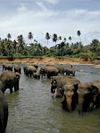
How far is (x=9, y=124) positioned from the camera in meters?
6.51

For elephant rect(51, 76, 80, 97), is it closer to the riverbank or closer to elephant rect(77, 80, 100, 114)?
elephant rect(77, 80, 100, 114)

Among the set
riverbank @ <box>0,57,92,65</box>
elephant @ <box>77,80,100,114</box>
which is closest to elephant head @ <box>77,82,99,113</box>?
elephant @ <box>77,80,100,114</box>

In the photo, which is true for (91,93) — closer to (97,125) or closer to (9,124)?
(97,125)

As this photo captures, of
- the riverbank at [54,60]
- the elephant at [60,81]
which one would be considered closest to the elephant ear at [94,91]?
the elephant at [60,81]

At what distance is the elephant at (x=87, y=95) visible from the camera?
714 cm

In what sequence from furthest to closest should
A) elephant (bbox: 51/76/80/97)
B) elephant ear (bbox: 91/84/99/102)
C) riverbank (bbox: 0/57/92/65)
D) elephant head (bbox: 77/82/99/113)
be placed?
1. riverbank (bbox: 0/57/92/65)
2. elephant (bbox: 51/76/80/97)
3. elephant ear (bbox: 91/84/99/102)
4. elephant head (bbox: 77/82/99/113)

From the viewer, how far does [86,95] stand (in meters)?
7.30

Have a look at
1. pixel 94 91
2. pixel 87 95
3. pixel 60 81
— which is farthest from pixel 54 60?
pixel 87 95

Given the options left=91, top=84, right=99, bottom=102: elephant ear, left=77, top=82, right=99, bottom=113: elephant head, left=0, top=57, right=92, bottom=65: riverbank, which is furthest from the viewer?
left=0, top=57, right=92, bottom=65: riverbank

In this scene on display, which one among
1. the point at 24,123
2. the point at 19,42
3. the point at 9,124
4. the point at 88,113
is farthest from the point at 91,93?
the point at 19,42

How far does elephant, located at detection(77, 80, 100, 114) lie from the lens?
714 centimetres

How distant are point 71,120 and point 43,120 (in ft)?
3.99

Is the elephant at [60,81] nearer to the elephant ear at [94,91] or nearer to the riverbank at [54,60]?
the elephant ear at [94,91]

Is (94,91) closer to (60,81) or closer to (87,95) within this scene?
(87,95)
